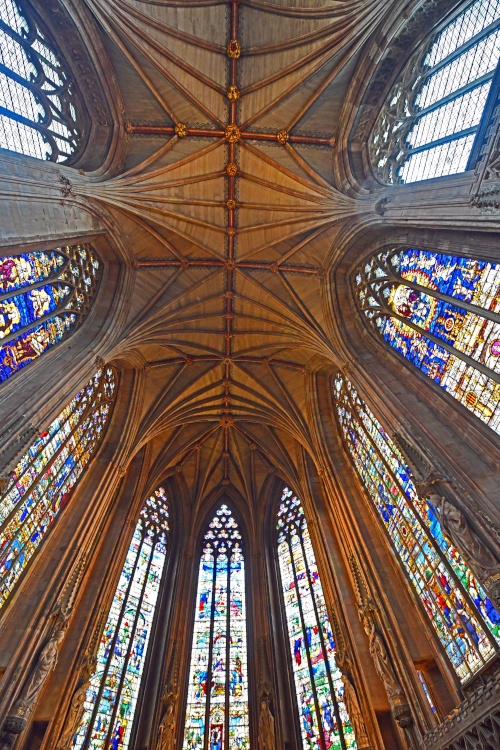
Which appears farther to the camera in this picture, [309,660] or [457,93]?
[309,660]

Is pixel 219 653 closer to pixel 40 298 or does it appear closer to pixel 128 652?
pixel 128 652

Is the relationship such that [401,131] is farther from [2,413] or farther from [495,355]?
[2,413]

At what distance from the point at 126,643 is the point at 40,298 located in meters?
11.1

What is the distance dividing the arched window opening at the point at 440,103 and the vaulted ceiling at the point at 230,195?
4.59ft

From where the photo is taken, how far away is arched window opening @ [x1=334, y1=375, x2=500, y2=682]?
28.2ft

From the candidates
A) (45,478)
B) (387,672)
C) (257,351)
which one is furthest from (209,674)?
(257,351)

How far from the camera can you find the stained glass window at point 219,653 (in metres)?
13.1

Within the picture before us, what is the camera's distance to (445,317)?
10.9 metres

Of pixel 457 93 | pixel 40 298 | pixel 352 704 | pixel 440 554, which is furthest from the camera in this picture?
pixel 40 298

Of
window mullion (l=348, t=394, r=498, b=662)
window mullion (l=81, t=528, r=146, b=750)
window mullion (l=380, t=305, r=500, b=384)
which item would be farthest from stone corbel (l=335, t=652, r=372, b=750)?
window mullion (l=380, t=305, r=500, b=384)

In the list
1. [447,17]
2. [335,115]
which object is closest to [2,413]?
[335,115]

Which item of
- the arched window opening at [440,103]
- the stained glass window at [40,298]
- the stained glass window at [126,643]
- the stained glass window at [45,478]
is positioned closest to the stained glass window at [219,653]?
the stained glass window at [126,643]

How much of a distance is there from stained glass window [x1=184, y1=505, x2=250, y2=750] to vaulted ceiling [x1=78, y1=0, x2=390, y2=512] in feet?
14.3

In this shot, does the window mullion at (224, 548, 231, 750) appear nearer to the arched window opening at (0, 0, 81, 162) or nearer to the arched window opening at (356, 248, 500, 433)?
the arched window opening at (356, 248, 500, 433)
